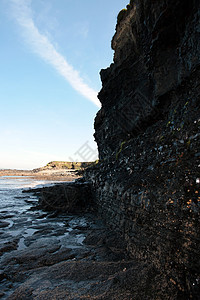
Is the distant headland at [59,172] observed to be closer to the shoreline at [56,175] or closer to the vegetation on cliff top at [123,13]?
the shoreline at [56,175]

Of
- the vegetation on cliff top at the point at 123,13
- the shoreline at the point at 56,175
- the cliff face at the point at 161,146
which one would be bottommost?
the shoreline at the point at 56,175

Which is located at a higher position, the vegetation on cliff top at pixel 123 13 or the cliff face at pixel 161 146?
the vegetation on cliff top at pixel 123 13

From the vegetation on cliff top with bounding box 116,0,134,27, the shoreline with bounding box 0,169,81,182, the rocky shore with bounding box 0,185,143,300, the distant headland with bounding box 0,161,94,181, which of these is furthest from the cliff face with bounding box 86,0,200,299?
the distant headland with bounding box 0,161,94,181

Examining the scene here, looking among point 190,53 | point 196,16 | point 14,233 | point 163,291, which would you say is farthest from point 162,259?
point 196,16

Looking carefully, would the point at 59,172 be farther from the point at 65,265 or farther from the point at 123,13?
the point at 65,265

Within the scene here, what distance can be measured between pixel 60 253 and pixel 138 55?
42.5 ft

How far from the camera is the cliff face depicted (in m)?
3.26

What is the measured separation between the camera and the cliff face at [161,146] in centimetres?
326

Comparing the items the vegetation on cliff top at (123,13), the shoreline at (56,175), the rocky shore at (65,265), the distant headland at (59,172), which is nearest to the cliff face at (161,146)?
the vegetation on cliff top at (123,13)

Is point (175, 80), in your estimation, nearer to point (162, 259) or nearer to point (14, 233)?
point (162, 259)

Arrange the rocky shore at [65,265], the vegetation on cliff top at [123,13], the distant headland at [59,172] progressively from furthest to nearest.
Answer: the distant headland at [59,172] < the vegetation on cliff top at [123,13] < the rocky shore at [65,265]

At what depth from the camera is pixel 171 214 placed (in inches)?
143

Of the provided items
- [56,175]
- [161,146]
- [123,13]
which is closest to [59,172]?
[56,175]

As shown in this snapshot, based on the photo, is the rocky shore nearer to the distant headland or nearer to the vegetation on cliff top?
the vegetation on cliff top
